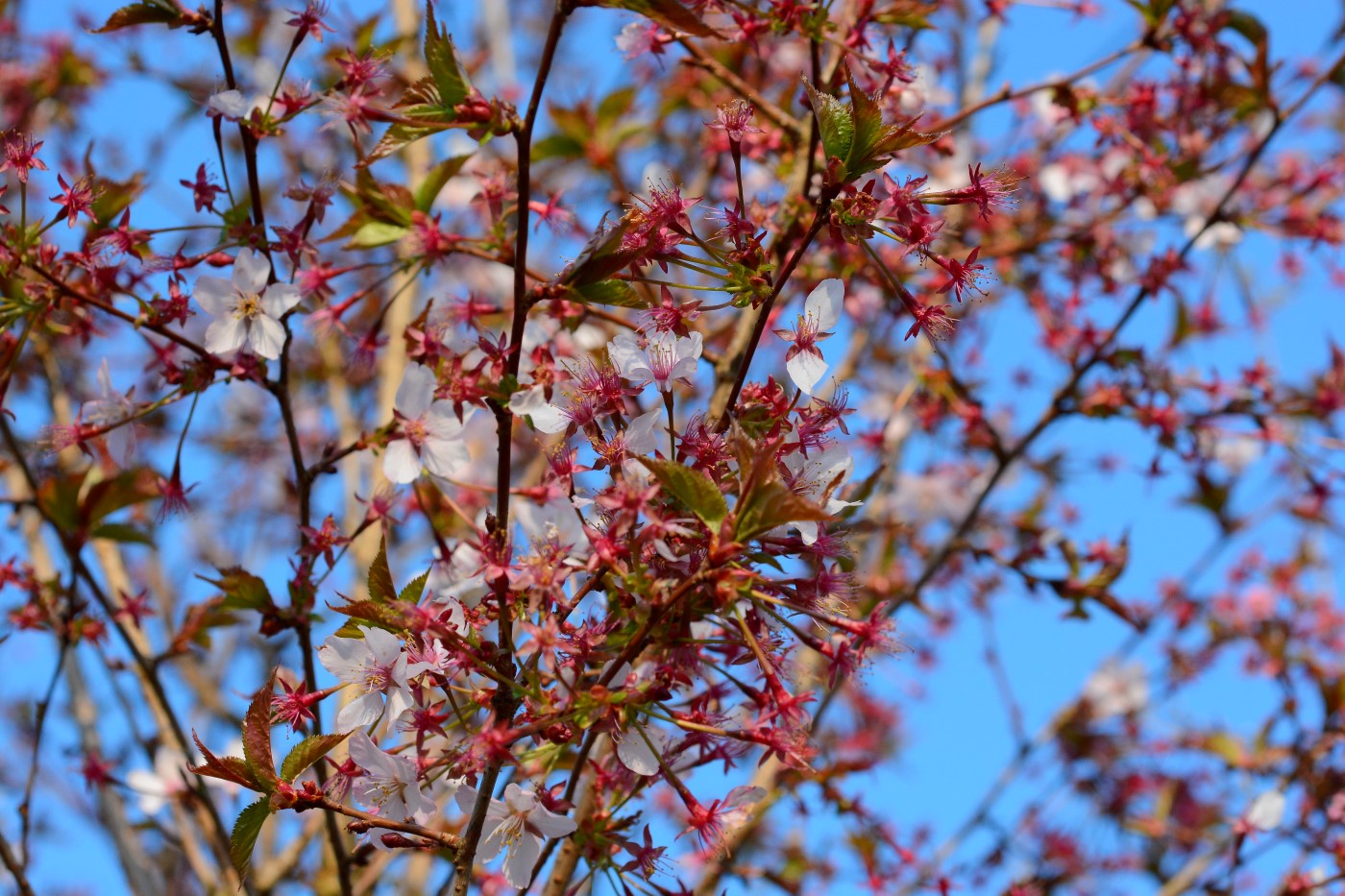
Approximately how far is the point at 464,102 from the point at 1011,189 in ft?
2.11

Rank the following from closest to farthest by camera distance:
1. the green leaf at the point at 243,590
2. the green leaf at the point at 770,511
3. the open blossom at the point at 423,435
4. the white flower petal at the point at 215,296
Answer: the green leaf at the point at 770,511
the open blossom at the point at 423,435
the white flower petal at the point at 215,296
the green leaf at the point at 243,590

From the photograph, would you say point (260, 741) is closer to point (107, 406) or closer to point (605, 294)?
point (605, 294)

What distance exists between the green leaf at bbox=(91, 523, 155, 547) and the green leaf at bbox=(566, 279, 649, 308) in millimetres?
1423

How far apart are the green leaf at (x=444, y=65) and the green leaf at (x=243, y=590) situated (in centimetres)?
84

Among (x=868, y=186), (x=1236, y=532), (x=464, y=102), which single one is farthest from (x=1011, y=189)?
(x=1236, y=532)

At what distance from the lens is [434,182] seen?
1.55 m

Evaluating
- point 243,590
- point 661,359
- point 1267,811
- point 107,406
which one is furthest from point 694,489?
point 1267,811

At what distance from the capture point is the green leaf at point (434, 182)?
154cm

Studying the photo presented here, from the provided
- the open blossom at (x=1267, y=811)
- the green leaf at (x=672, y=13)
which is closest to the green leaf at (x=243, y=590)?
the green leaf at (x=672, y=13)

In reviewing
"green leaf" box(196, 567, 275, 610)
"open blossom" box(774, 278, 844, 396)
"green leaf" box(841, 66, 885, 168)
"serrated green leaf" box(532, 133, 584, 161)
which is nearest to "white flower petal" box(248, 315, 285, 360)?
"green leaf" box(196, 567, 275, 610)

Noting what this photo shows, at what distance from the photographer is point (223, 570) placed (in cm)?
173

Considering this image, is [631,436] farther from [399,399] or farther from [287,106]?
[287,106]

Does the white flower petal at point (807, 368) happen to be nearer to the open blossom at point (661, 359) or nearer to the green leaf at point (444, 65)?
Result: the open blossom at point (661, 359)

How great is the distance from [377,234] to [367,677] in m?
0.60
